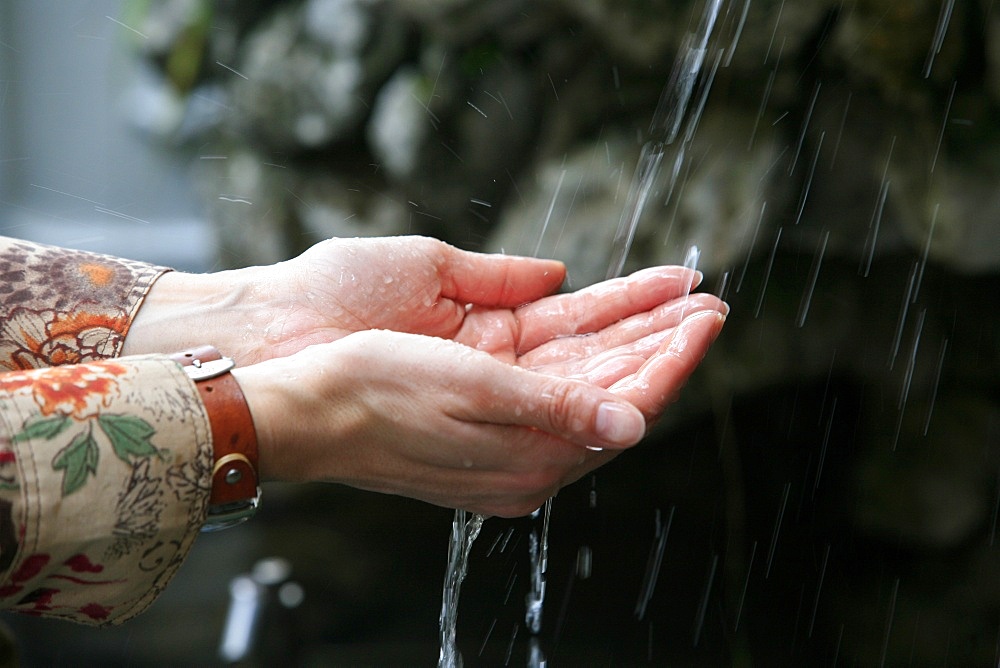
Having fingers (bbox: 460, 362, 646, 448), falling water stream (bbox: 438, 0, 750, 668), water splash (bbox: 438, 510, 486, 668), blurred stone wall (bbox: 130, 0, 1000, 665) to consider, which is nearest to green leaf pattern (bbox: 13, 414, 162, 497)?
fingers (bbox: 460, 362, 646, 448)

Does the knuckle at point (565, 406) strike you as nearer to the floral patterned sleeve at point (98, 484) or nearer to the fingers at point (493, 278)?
the floral patterned sleeve at point (98, 484)

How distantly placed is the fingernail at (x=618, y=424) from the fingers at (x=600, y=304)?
48 centimetres

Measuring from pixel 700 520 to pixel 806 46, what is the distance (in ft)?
4.63

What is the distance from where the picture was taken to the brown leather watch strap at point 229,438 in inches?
35.5

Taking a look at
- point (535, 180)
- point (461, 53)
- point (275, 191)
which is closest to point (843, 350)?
point (535, 180)

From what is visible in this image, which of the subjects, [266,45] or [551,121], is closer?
[551,121]

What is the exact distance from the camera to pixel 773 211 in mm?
2270

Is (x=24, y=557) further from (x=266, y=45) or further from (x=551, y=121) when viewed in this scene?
(x=266, y=45)

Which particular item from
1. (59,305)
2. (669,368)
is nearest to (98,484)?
(59,305)

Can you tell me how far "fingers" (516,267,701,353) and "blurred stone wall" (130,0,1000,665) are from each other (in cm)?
90

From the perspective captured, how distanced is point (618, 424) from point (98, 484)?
536mm

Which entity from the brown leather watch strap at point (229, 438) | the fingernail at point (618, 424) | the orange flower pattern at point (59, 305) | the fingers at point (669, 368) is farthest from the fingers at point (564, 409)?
the orange flower pattern at point (59, 305)

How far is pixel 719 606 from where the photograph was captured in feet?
8.33

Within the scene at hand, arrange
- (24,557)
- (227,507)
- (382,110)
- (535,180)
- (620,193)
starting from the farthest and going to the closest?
1. (382,110)
2. (535,180)
3. (620,193)
4. (227,507)
5. (24,557)
